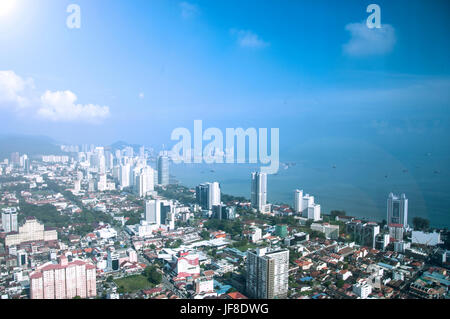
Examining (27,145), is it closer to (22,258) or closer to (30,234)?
(30,234)

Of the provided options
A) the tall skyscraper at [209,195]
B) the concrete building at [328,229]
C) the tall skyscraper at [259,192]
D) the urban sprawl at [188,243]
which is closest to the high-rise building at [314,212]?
the urban sprawl at [188,243]

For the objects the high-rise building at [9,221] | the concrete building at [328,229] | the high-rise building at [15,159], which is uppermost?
the high-rise building at [15,159]

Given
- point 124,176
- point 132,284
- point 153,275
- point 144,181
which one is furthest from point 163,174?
point 132,284

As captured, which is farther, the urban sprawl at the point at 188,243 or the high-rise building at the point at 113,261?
the high-rise building at the point at 113,261

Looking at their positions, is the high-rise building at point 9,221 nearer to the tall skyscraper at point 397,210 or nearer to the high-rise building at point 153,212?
the high-rise building at point 153,212
